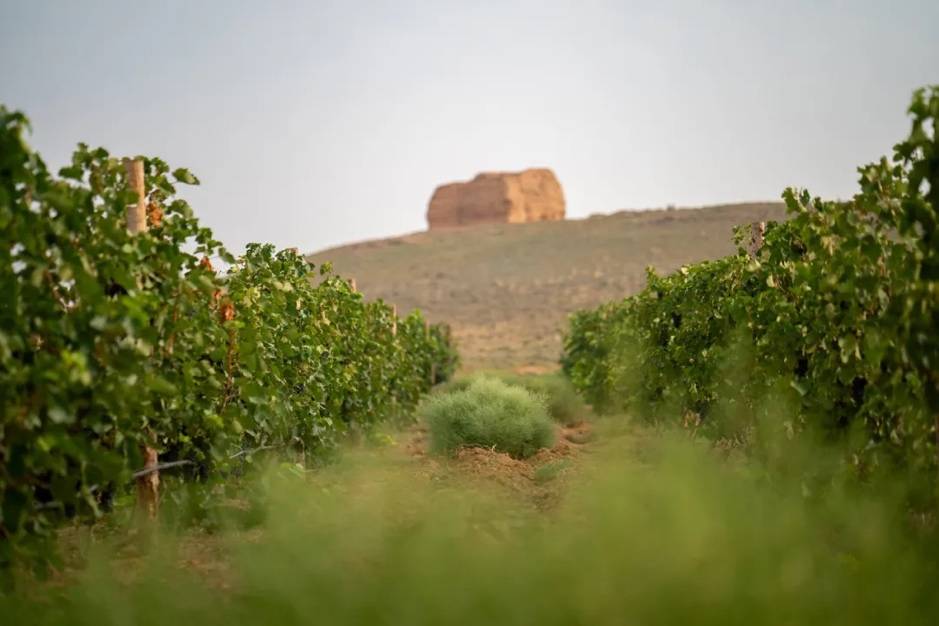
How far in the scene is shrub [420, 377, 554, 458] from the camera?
10.4 m

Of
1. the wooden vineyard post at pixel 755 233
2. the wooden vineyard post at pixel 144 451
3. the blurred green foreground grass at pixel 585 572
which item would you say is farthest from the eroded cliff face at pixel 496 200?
the blurred green foreground grass at pixel 585 572

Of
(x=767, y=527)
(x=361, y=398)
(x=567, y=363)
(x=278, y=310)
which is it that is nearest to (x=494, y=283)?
(x=567, y=363)

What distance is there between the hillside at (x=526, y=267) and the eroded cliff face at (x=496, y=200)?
94.6 feet

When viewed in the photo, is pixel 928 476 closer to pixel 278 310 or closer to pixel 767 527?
pixel 767 527

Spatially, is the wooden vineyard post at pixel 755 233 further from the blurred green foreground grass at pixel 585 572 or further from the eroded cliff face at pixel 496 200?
the eroded cliff face at pixel 496 200

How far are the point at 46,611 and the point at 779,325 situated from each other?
4546 millimetres

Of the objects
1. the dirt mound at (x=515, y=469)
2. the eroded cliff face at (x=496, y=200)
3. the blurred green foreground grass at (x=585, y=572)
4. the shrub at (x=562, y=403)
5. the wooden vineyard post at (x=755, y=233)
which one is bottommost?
the shrub at (x=562, y=403)

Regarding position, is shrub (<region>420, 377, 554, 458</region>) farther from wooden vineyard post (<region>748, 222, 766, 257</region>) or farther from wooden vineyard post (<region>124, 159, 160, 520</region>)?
wooden vineyard post (<region>124, 159, 160, 520</region>)

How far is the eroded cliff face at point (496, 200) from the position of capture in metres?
111

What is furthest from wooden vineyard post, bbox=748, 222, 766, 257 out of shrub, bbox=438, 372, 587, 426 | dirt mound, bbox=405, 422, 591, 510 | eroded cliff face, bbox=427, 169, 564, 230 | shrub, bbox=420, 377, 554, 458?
eroded cliff face, bbox=427, 169, 564, 230

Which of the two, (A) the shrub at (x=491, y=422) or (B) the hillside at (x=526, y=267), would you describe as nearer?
(A) the shrub at (x=491, y=422)

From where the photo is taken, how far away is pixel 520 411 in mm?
10805

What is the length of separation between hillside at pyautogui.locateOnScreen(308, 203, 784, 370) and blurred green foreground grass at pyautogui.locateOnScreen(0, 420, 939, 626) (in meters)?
35.0

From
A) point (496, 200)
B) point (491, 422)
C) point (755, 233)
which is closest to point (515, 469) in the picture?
point (491, 422)
